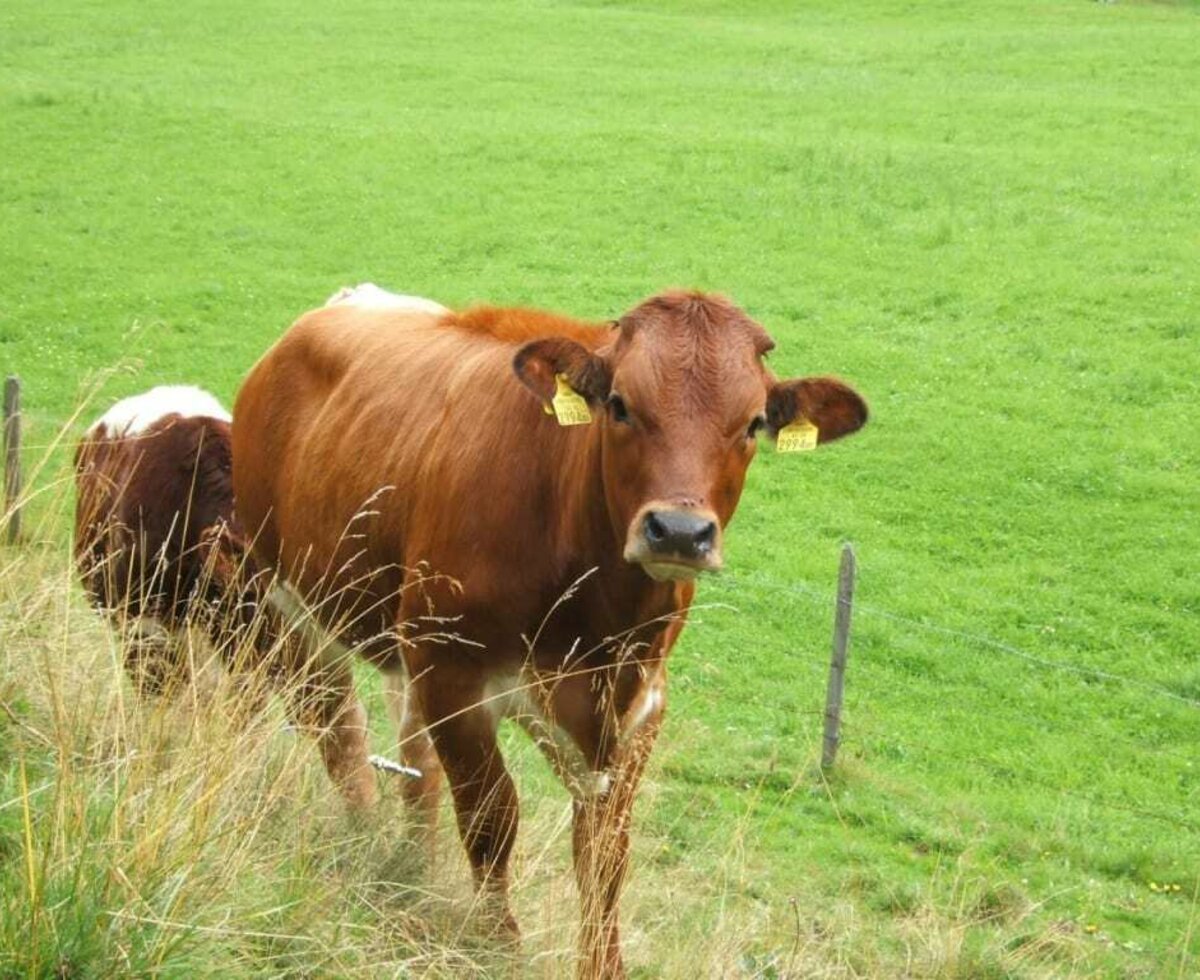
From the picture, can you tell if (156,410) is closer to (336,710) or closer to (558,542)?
(336,710)

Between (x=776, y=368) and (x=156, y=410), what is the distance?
42.9ft

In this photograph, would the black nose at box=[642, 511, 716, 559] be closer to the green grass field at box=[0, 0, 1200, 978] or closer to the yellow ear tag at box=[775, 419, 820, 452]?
the yellow ear tag at box=[775, 419, 820, 452]

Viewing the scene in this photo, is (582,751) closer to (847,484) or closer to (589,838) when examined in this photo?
(589,838)

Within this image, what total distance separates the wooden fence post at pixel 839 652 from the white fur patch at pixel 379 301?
422 cm

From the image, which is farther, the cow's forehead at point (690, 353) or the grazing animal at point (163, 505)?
the grazing animal at point (163, 505)

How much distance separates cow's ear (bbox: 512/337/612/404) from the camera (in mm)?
5621

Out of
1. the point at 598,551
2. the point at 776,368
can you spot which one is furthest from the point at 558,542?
the point at 776,368

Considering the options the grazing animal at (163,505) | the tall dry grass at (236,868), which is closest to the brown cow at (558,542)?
the tall dry grass at (236,868)

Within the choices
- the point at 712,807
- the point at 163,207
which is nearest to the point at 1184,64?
the point at 163,207

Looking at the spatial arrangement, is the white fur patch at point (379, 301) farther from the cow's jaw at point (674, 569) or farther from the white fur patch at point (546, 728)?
the cow's jaw at point (674, 569)

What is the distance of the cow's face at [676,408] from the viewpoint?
514 centimetres

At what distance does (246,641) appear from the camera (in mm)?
5746

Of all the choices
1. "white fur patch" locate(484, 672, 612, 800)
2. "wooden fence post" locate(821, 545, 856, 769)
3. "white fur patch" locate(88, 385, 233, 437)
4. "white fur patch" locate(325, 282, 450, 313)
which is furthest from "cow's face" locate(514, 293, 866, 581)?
"wooden fence post" locate(821, 545, 856, 769)

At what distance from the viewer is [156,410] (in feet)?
29.6
